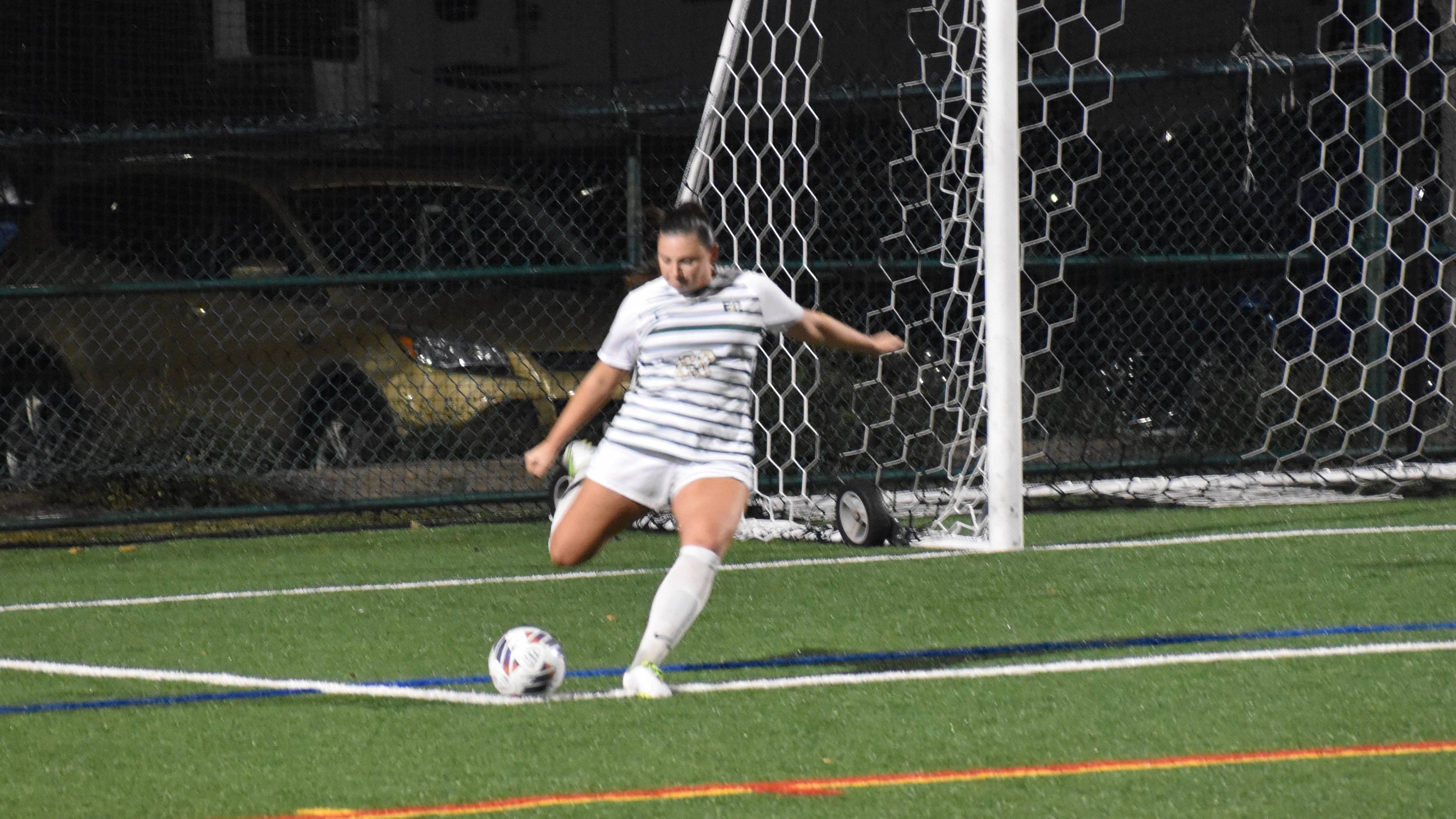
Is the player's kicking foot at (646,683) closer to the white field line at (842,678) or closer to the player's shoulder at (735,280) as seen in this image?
the white field line at (842,678)

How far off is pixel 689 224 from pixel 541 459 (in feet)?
2.61

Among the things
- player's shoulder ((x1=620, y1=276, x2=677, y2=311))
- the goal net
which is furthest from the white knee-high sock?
the goal net

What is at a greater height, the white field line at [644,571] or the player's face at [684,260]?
the player's face at [684,260]

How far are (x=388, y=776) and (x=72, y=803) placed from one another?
68 centimetres

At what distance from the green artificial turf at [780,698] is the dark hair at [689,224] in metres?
1.27

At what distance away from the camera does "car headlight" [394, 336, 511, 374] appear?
9.63 metres

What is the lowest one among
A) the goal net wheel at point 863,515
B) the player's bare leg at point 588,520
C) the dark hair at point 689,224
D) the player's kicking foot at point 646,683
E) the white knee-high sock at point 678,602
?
the goal net wheel at point 863,515

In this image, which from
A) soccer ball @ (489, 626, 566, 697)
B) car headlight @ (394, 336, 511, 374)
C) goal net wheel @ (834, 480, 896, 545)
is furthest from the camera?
car headlight @ (394, 336, 511, 374)

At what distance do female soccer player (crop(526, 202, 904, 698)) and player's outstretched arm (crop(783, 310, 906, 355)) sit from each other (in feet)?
0.09

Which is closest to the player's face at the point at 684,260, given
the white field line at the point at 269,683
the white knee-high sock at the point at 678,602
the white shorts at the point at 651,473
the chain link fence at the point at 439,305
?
the white shorts at the point at 651,473

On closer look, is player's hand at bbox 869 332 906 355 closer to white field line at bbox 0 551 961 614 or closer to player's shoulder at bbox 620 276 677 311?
player's shoulder at bbox 620 276 677 311

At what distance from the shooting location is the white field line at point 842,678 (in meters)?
4.89

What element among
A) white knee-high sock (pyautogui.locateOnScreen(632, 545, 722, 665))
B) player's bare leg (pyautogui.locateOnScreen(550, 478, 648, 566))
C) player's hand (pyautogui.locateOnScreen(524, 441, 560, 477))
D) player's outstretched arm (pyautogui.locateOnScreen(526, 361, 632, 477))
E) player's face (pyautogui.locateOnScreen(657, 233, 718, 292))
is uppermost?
player's face (pyautogui.locateOnScreen(657, 233, 718, 292))

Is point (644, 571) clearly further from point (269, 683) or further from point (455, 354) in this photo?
point (455, 354)
